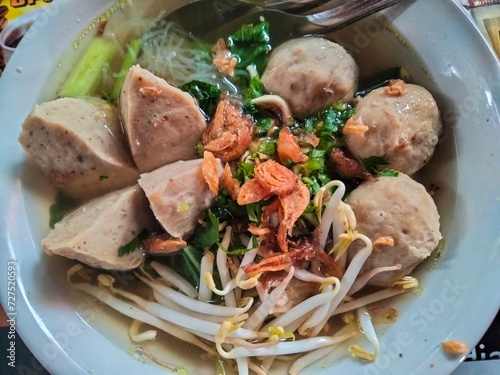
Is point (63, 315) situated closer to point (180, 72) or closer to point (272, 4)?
point (180, 72)

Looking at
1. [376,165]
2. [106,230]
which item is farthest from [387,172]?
[106,230]

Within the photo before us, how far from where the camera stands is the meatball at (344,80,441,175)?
1664 millimetres

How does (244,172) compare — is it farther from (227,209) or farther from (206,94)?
(206,94)

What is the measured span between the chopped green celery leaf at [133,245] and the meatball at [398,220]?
2.42 ft

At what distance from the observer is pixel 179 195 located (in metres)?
1.63

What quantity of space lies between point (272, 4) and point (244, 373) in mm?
1415

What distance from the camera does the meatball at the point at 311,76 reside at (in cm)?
177

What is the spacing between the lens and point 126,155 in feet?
5.97

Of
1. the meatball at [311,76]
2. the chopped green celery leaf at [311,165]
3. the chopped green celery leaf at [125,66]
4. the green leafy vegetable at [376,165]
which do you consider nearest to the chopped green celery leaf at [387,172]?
the green leafy vegetable at [376,165]

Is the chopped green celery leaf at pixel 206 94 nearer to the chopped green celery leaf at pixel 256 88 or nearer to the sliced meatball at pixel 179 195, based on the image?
the chopped green celery leaf at pixel 256 88

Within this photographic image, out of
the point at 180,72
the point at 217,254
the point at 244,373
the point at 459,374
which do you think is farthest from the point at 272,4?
the point at 459,374

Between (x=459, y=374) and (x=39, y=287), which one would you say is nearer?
(x=39, y=287)

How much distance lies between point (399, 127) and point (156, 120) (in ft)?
2.74

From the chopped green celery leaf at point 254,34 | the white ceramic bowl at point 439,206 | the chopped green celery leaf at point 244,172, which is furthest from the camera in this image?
the chopped green celery leaf at point 254,34
